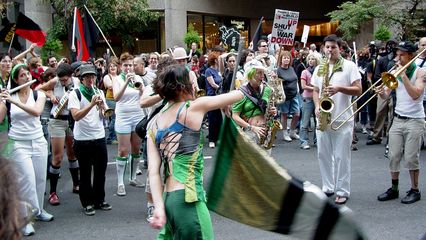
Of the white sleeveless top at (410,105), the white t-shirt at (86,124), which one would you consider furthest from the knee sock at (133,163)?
the white sleeveless top at (410,105)

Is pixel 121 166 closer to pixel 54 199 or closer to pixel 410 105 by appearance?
pixel 54 199

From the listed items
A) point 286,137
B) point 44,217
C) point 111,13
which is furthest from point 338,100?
point 111,13

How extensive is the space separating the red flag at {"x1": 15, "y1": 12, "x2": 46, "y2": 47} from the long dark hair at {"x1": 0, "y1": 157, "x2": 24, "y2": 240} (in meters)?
8.14

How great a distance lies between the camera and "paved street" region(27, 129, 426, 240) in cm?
595

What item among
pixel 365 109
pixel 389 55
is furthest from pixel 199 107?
pixel 365 109

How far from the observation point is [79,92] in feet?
22.3

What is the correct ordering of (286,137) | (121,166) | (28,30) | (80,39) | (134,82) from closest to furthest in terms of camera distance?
(134,82)
(121,166)
(28,30)
(80,39)
(286,137)

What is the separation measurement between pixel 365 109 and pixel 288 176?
10292mm

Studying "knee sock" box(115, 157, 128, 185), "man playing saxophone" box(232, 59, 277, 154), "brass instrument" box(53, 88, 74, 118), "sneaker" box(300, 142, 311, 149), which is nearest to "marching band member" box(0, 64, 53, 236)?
"brass instrument" box(53, 88, 74, 118)

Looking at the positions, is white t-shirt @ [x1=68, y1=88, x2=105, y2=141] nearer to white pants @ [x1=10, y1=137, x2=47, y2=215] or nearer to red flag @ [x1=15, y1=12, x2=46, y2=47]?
white pants @ [x1=10, y1=137, x2=47, y2=215]

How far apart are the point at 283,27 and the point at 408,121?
17.5 feet

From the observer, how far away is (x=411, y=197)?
6.86 meters

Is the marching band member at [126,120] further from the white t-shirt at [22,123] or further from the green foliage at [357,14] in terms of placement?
the green foliage at [357,14]

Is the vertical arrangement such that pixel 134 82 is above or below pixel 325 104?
above
